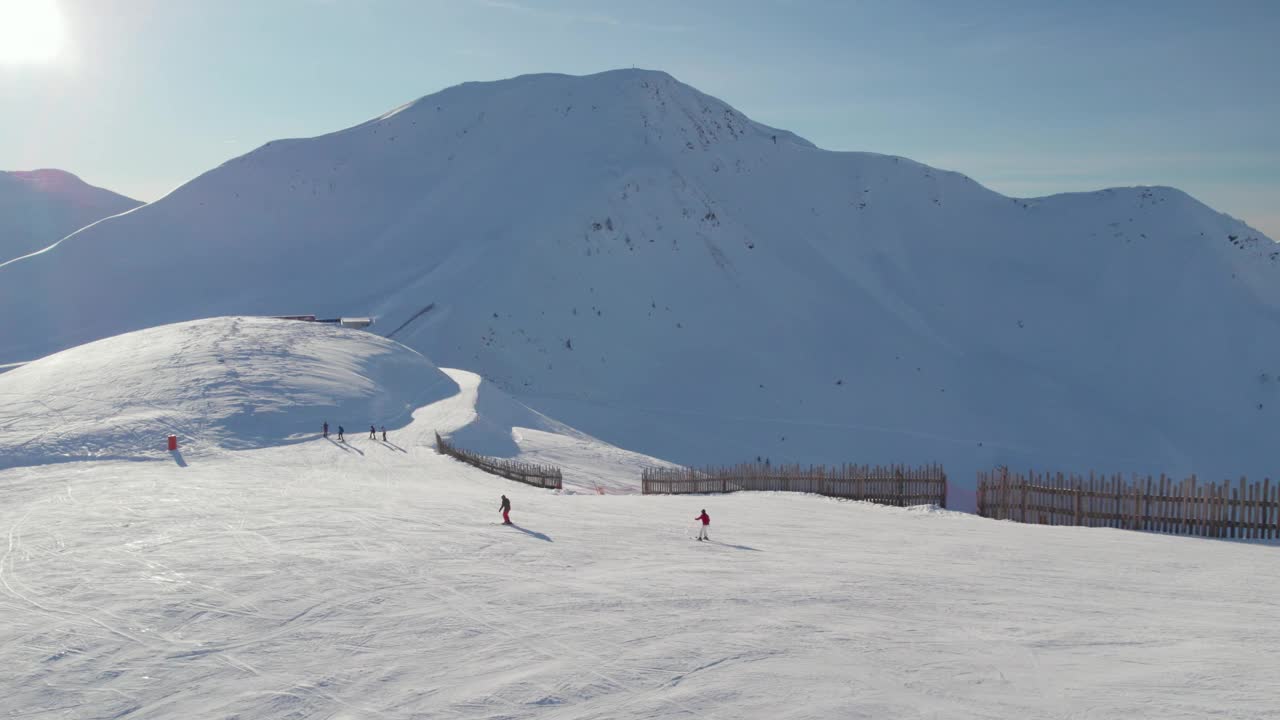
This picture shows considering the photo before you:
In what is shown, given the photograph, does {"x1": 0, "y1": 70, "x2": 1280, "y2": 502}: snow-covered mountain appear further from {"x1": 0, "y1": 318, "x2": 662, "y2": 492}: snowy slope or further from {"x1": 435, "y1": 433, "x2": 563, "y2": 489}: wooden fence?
{"x1": 435, "y1": 433, "x2": 563, "y2": 489}: wooden fence

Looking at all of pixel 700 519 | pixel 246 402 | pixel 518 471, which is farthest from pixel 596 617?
pixel 246 402

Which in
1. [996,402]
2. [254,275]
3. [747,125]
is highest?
[747,125]

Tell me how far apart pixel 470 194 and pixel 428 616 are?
74.7m

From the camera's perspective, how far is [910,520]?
19406 mm

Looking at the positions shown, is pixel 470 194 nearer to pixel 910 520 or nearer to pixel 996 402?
pixel 996 402

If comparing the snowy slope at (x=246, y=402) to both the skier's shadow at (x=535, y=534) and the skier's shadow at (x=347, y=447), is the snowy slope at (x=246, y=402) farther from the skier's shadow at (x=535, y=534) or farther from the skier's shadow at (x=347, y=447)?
the skier's shadow at (x=535, y=534)

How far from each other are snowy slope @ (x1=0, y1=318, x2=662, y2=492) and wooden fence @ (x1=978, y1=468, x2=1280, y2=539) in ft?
42.6

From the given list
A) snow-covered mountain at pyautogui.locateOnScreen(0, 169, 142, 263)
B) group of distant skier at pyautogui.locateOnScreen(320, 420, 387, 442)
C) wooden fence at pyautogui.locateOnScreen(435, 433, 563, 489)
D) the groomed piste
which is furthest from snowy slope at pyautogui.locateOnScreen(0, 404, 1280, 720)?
snow-covered mountain at pyautogui.locateOnScreen(0, 169, 142, 263)

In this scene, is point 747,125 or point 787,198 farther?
point 747,125

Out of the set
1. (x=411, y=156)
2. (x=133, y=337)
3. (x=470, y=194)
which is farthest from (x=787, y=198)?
(x=133, y=337)

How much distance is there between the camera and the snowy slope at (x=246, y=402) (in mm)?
25672

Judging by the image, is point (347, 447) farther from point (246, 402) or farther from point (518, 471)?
point (518, 471)

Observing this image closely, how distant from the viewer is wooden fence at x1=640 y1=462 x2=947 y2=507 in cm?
2291

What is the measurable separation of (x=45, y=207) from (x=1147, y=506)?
582ft
